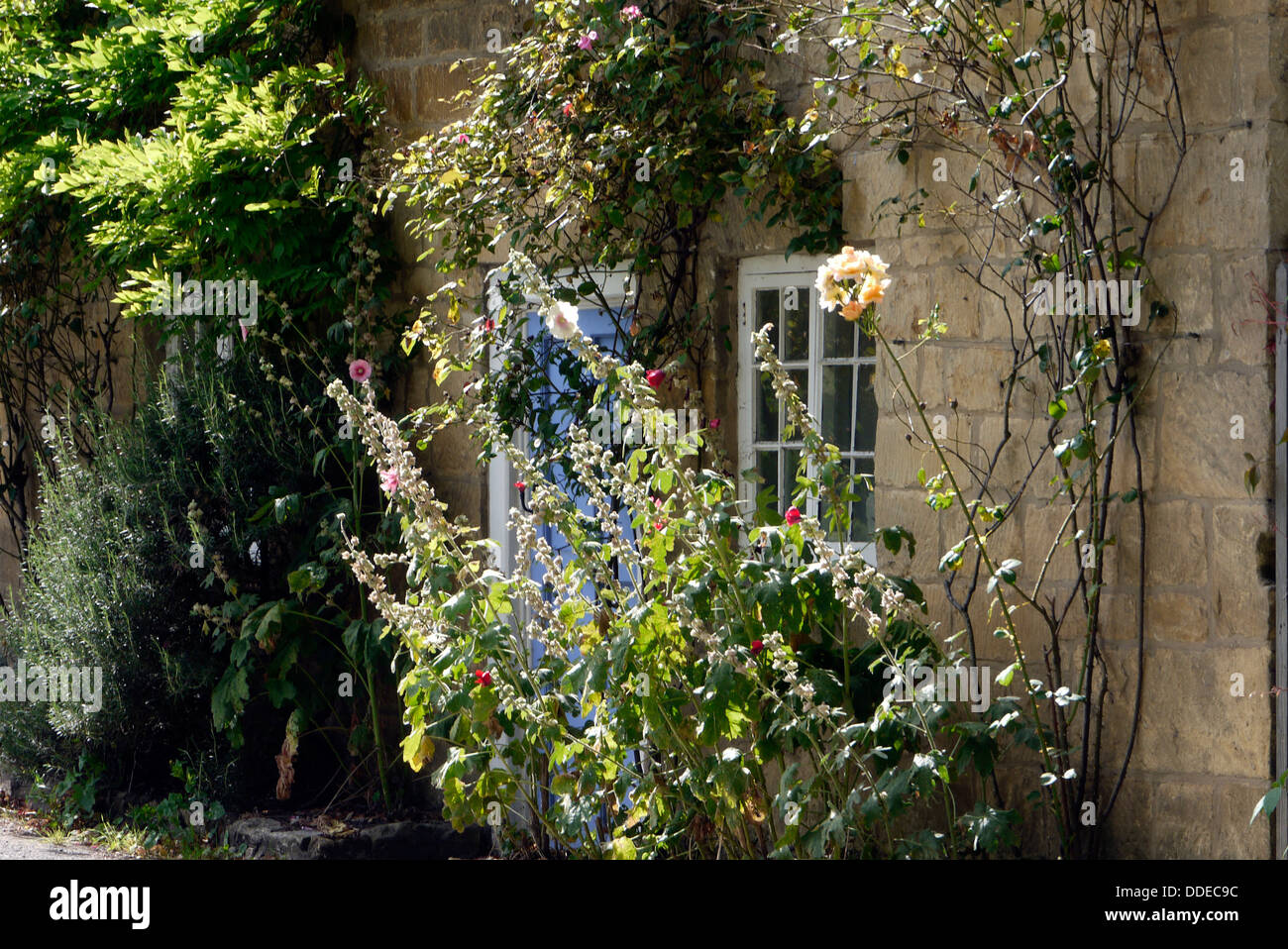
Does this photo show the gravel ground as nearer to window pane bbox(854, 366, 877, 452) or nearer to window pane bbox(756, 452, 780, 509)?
window pane bbox(756, 452, 780, 509)

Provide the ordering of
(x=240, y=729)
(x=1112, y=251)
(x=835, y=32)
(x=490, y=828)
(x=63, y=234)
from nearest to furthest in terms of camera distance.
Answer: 1. (x=1112, y=251)
2. (x=835, y=32)
3. (x=490, y=828)
4. (x=240, y=729)
5. (x=63, y=234)

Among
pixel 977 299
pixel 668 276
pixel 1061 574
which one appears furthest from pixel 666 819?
pixel 668 276

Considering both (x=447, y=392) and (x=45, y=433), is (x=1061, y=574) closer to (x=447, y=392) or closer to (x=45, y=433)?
(x=447, y=392)

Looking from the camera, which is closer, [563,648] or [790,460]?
[563,648]

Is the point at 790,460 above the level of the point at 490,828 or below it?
above

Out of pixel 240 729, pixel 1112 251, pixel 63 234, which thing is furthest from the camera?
pixel 63 234

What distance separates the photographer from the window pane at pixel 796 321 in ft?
18.8

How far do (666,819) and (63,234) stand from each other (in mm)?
5734

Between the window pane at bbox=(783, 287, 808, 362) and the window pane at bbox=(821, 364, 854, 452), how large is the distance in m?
0.15

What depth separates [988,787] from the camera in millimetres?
4754

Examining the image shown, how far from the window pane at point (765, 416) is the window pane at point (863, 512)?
0.40m

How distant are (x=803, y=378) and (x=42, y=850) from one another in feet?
13.2

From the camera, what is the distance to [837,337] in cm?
564

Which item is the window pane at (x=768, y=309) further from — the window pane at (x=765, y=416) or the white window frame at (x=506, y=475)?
the white window frame at (x=506, y=475)
